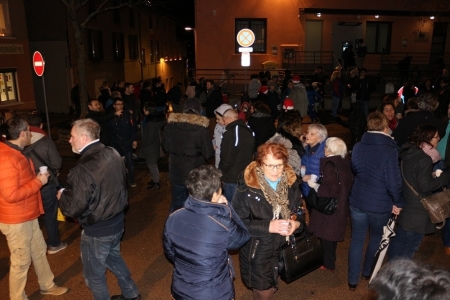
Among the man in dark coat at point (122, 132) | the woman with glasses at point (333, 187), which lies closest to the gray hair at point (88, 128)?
the woman with glasses at point (333, 187)

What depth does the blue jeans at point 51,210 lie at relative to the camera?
538 centimetres

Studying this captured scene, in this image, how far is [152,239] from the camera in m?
6.32

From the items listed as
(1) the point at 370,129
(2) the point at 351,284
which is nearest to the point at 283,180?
(1) the point at 370,129

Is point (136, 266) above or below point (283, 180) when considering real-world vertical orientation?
below

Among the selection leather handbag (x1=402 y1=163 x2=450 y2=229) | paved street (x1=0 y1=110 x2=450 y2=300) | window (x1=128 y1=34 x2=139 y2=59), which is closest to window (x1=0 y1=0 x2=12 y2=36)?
window (x1=128 y1=34 x2=139 y2=59)

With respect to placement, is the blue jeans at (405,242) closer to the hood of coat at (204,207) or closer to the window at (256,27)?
the hood of coat at (204,207)

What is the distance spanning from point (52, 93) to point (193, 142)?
1910 cm

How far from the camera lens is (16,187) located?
12.9 ft

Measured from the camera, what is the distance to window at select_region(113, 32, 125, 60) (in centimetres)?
2773

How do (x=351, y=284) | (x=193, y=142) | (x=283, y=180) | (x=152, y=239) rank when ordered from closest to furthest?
(x=283, y=180), (x=351, y=284), (x=193, y=142), (x=152, y=239)

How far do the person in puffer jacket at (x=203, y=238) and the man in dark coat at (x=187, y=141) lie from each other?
111 inches

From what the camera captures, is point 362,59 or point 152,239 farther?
point 362,59

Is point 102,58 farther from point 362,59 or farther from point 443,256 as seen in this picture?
point 443,256

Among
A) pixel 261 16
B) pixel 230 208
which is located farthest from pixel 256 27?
pixel 230 208
